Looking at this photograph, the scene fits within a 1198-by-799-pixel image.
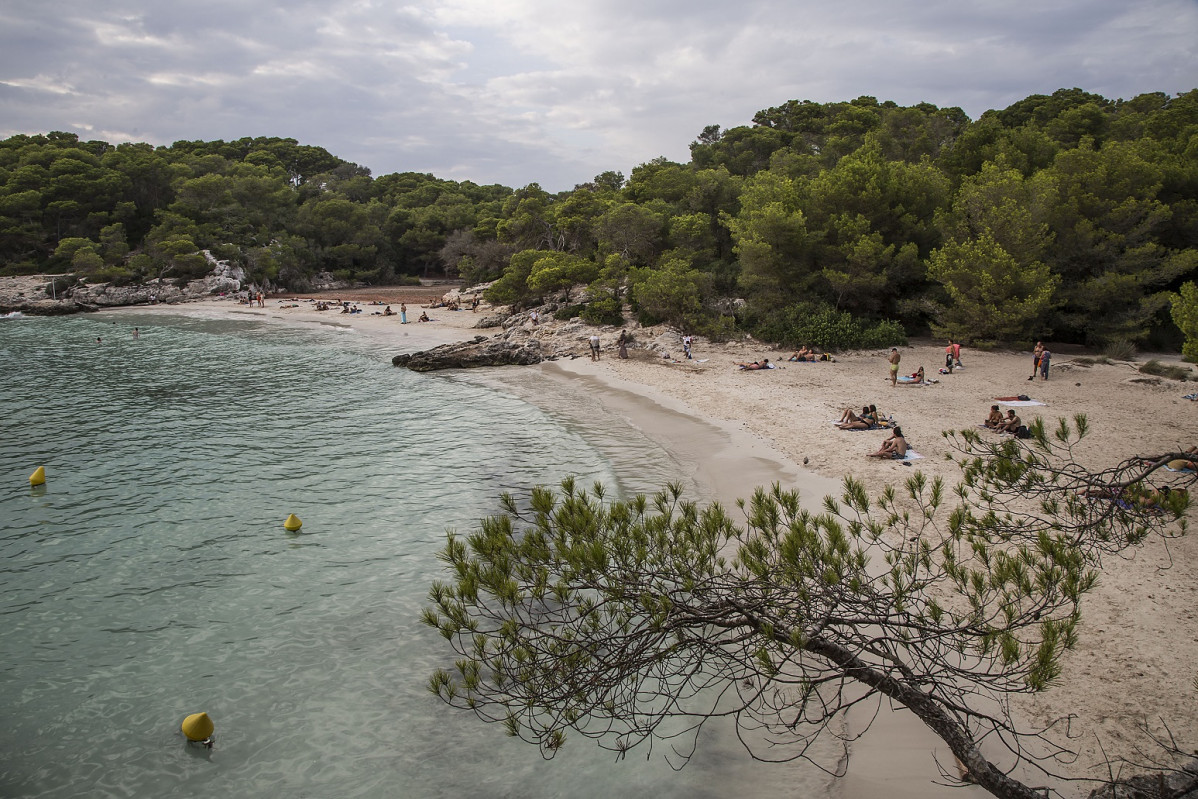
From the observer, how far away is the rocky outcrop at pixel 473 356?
29547 mm

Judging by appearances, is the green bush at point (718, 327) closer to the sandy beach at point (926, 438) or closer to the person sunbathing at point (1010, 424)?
the sandy beach at point (926, 438)

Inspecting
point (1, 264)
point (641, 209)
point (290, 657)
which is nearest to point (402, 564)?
point (290, 657)

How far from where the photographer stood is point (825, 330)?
27.2 m

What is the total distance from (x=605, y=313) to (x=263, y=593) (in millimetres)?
26017

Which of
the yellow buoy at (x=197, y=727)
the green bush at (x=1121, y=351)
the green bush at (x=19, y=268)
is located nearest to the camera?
the yellow buoy at (x=197, y=727)

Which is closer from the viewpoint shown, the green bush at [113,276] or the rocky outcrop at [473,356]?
the rocky outcrop at [473,356]

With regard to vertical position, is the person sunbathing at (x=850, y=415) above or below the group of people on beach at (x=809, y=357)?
below

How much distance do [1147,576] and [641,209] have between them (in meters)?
30.5

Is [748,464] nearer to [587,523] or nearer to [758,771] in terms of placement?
[758,771]

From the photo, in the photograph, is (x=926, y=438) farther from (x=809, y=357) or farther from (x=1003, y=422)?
(x=809, y=357)

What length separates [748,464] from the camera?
46.9ft

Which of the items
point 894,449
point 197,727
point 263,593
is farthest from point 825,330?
point 197,727

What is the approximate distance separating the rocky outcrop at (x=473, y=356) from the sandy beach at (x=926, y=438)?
1720 millimetres

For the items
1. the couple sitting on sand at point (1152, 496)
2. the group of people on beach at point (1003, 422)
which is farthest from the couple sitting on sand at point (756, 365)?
the couple sitting on sand at point (1152, 496)
